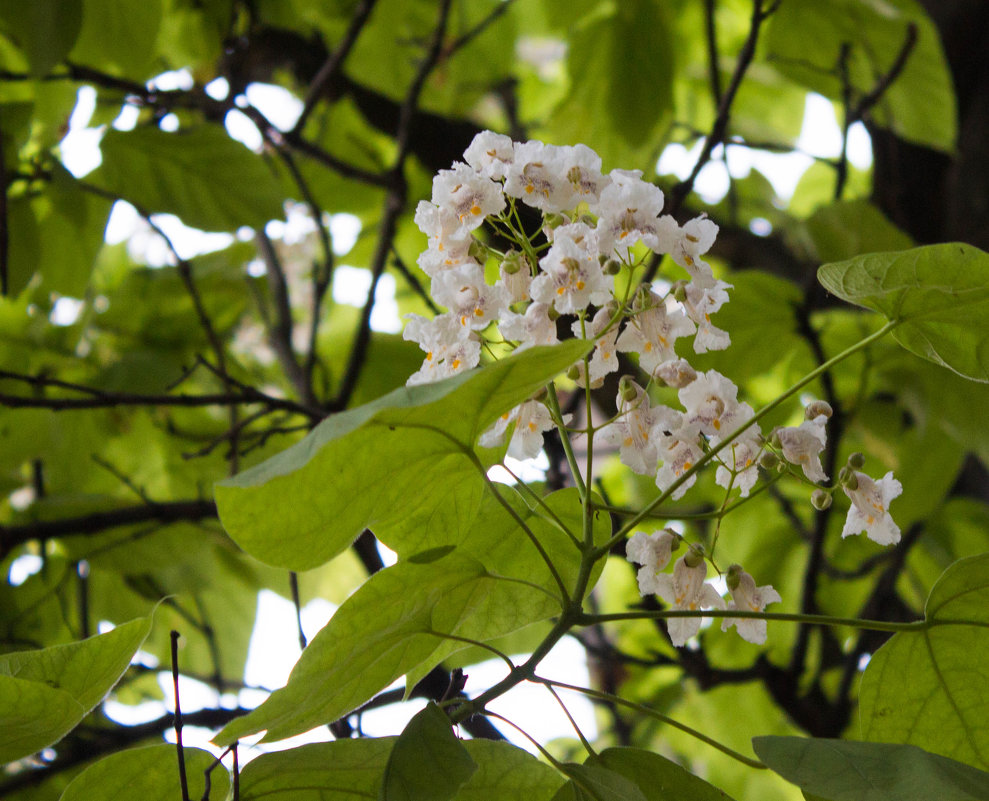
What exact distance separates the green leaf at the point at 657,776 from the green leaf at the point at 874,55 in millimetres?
1179

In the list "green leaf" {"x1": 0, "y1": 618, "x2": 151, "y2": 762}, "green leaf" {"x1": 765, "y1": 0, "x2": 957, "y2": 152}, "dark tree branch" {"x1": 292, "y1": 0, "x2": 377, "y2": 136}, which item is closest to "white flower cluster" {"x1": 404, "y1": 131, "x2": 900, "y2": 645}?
Answer: "green leaf" {"x1": 0, "y1": 618, "x2": 151, "y2": 762}

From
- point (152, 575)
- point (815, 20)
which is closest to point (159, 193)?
point (152, 575)

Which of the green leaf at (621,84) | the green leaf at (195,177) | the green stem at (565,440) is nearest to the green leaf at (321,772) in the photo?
the green stem at (565,440)

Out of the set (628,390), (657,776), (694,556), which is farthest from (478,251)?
(657,776)

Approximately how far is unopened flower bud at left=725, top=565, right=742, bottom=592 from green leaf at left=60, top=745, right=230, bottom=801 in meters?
0.33

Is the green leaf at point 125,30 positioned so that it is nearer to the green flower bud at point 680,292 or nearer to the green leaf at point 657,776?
the green flower bud at point 680,292

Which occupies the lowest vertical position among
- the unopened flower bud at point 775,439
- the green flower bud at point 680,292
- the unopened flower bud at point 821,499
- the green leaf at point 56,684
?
→ the unopened flower bud at point 821,499

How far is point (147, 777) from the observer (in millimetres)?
545

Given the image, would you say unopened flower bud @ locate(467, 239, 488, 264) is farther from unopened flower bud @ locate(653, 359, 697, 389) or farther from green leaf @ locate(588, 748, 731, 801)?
green leaf @ locate(588, 748, 731, 801)

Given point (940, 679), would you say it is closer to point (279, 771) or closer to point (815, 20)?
point (279, 771)

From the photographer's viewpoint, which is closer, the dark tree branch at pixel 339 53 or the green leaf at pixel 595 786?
the green leaf at pixel 595 786

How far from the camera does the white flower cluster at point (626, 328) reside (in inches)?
21.4

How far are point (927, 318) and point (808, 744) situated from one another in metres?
0.27

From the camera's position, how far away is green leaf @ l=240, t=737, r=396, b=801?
513 millimetres
